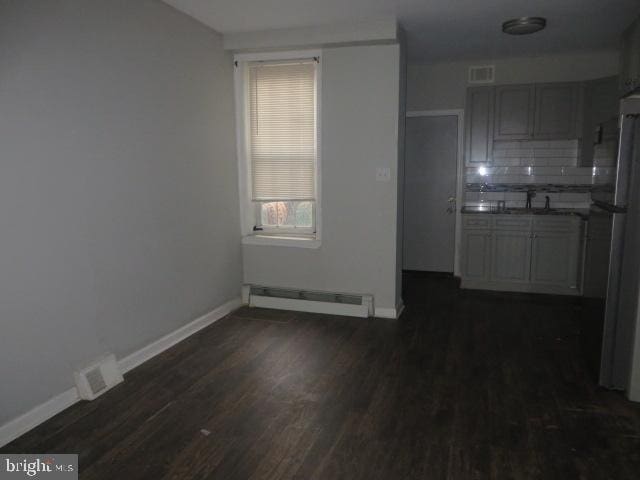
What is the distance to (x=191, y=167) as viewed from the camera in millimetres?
3975

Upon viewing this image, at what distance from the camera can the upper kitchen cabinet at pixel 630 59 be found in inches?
Answer: 149

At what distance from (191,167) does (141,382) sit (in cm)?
177

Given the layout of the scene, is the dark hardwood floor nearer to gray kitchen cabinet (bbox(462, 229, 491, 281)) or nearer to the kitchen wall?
gray kitchen cabinet (bbox(462, 229, 491, 281))

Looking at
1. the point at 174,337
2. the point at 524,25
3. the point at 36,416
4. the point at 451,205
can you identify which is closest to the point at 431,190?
the point at 451,205

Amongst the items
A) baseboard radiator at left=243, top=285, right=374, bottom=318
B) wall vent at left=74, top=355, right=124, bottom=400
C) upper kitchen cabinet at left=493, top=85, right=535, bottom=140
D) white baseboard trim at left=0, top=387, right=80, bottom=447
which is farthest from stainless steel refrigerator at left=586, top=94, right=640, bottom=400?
white baseboard trim at left=0, top=387, right=80, bottom=447

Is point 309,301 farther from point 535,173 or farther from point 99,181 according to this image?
point 535,173

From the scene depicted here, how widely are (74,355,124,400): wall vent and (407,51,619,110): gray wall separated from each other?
4.60 m

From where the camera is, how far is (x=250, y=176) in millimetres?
4844

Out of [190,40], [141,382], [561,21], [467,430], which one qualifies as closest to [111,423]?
[141,382]

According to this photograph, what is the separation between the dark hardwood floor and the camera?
2287 millimetres

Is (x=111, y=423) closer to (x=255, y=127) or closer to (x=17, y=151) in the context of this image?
(x=17, y=151)

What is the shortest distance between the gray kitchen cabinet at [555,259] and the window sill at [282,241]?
98.8 inches

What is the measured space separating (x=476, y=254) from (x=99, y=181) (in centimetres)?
406

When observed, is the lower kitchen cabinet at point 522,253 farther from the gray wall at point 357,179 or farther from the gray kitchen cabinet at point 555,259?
the gray wall at point 357,179
